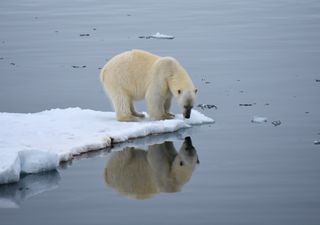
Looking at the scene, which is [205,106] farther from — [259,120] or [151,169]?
[151,169]

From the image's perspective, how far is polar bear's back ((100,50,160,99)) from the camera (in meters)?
12.1

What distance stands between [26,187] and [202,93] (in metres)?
5.16

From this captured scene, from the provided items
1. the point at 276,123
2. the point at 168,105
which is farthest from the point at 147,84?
the point at 276,123

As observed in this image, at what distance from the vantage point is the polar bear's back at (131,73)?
1215 cm

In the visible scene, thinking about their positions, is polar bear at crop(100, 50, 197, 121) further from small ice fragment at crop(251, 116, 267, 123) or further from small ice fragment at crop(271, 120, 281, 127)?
small ice fragment at crop(271, 120, 281, 127)

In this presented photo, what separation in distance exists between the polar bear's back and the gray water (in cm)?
92

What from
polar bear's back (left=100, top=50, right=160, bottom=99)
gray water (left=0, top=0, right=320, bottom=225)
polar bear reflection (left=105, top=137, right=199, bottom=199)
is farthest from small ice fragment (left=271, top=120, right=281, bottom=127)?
polar bear's back (left=100, top=50, right=160, bottom=99)

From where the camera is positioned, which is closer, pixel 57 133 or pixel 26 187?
pixel 26 187

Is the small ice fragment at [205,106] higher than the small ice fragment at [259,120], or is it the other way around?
the small ice fragment at [259,120]

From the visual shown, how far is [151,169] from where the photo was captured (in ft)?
32.1

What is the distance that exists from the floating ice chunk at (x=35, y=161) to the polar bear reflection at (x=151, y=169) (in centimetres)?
63

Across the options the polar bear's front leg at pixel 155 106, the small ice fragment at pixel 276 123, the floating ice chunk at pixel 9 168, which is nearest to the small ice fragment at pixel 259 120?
the small ice fragment at pixel 276 123

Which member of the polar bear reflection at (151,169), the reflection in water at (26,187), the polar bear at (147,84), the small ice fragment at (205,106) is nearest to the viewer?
the reflection in water at (26,187)

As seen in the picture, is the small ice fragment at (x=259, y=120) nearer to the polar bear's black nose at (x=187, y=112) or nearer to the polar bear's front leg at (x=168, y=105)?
the polar bear's black nose at (x=187, y=112)
